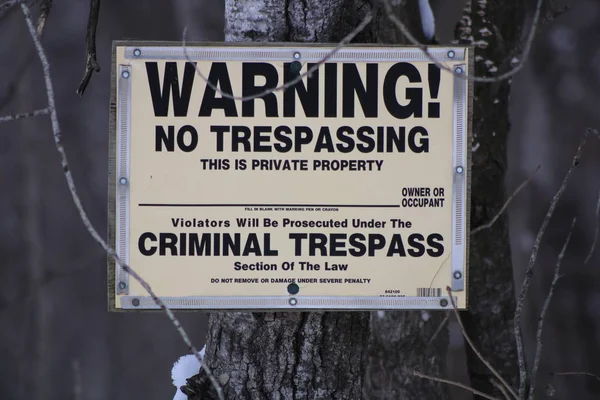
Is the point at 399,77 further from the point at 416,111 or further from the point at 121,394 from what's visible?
the point at 121,394

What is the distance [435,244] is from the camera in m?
1.92

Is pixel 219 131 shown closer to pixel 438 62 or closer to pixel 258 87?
pixel 258 87

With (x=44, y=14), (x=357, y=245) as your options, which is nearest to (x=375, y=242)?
(x=357, y=245)

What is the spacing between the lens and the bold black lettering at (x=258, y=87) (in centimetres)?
188

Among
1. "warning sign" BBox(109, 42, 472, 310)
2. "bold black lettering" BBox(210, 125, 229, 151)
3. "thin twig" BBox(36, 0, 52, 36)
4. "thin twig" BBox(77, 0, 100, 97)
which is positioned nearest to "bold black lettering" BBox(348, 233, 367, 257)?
"warning sign" BBox(109, 42, 472, 310)

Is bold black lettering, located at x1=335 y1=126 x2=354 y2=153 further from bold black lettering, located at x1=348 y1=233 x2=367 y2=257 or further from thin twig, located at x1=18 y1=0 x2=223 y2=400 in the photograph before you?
thin twig, located at x1=18 y1=0 x2=223 y2=400

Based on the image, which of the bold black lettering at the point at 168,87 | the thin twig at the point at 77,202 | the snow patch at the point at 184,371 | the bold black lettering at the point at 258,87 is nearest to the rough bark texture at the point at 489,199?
the snow patch at the point at 184,371

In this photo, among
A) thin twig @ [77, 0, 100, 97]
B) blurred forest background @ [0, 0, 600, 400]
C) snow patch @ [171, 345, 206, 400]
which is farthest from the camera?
blurred forest background @ [0, 0, 600, 400]

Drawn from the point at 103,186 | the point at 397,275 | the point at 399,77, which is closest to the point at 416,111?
the point at 399,77

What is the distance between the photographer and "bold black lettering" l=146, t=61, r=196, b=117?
188 cm

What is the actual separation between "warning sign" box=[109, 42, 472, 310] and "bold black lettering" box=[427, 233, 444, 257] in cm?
4

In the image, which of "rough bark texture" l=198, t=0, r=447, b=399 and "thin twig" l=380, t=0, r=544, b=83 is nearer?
"thin twig" l=380, t=0, r=544, b=83

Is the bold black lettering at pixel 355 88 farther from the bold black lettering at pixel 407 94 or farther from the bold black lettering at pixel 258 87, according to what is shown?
the bold black lettering at pixel 258 87

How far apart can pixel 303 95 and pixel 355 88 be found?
0.39 feet
